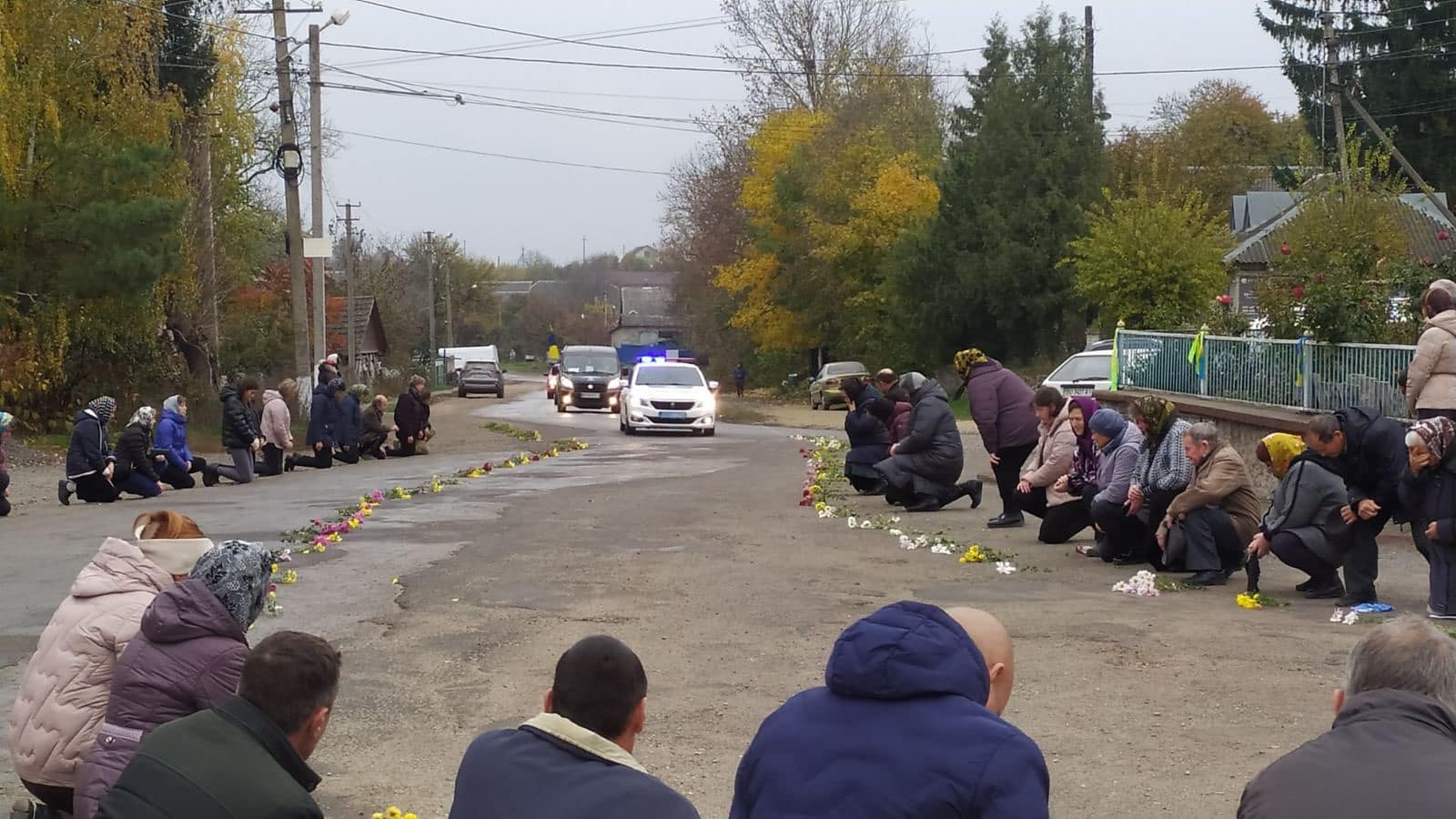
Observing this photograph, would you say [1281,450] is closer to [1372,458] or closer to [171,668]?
[1372,458]

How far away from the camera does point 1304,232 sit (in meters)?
30.1

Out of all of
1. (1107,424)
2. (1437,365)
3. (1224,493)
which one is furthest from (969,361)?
(1224,493)

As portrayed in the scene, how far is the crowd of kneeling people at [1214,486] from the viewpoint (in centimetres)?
1068

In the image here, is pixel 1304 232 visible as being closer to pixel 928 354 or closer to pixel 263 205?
pixel 928 354

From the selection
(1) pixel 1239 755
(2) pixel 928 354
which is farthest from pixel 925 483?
(2) pixel 928 354

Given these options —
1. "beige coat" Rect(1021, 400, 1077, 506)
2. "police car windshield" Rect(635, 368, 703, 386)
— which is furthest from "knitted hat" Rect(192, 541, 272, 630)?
"police car windshield" Rect(635, 368, 703, 386)

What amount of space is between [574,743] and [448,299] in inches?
4434

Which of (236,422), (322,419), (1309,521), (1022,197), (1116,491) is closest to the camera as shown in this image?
(1309,521)

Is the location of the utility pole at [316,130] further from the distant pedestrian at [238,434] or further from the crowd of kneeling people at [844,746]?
the crowd of kneeling people at [844,746]

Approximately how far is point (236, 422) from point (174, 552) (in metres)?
18.5

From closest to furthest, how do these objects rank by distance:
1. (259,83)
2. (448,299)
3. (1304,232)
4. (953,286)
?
(1304,232)
(259,83)
(953,286)
(448,299)

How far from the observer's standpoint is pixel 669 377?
37.5m

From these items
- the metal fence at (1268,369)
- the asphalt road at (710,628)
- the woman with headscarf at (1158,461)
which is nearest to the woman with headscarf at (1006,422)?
the asphalt road at (710,628)

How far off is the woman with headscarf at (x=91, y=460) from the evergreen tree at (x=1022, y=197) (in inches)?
1323
